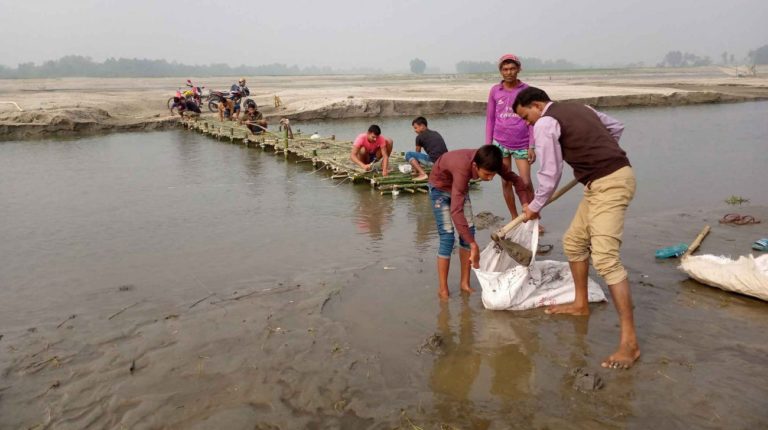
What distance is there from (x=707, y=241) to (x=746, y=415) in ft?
10.3

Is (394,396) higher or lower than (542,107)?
lower

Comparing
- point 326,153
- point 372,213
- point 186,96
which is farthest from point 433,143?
point 186,96

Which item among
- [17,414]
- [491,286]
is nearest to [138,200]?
[17,414]

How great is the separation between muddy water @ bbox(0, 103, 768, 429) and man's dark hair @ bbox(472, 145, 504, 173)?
1.10 metres

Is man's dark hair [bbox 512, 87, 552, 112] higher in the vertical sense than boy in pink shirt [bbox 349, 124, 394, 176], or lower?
higher

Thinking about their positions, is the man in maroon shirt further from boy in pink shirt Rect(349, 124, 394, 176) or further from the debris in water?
boy in pink shirt Rect(349, 124, 394, 176)

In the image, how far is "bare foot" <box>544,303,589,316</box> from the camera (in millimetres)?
3787

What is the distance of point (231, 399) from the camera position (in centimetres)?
298

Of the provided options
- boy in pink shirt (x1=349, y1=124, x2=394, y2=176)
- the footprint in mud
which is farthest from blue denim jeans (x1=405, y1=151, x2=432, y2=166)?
the footprint in mud

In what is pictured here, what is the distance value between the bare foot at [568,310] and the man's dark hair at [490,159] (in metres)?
1.14

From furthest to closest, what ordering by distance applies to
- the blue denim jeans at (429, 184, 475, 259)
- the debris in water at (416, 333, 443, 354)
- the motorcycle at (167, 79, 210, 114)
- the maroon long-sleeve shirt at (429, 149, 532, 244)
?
the motorcycle at (167, 79, 210, 114) → the blue denim jeans at (429, 184, 475, 259) → the maroon long-sleeve shirt at (429, 149, 532, 244) → the debris in water at (416, 333, 443, 354)

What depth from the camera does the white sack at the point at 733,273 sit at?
3788mm

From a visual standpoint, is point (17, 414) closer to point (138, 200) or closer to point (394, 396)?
point (394, 396)

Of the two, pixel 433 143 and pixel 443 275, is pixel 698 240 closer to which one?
pixel 443 275
